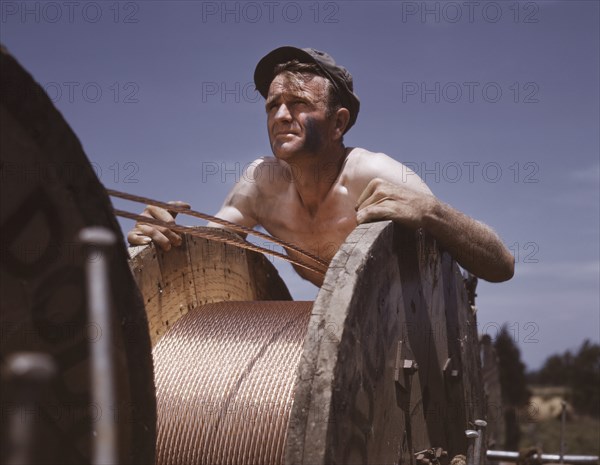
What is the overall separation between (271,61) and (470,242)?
1.52m

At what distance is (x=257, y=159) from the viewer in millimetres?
4410

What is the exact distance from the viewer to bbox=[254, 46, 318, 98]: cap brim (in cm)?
403

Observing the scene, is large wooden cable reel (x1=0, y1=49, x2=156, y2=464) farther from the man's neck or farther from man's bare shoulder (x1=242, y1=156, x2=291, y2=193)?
man's bare shoulder (x1=242, y1=156, x2=291, y2=193)

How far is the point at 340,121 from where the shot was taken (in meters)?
4.13

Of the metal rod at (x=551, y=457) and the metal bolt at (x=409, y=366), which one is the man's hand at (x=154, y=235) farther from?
the metal rod at (x=551, y=457)

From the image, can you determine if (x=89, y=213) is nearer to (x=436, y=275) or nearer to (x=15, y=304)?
(x=15, y=304)

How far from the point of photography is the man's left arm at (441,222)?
2922mm

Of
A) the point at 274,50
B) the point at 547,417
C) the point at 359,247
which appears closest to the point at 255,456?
the point at 359,247

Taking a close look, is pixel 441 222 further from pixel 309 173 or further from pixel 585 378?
pixel 585 378

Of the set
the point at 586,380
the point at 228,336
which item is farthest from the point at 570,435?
the point at 228,336

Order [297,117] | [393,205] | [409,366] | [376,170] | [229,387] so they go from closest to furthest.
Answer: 1. [409,366]
2. [393,205]
3. [229,387]
4. [376,170]
5. [297,117]

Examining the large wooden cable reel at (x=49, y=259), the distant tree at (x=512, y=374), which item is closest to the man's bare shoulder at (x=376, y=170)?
the large wooden cable reel at (x=49, y=259)

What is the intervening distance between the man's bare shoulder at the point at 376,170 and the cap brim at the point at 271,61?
0.55m

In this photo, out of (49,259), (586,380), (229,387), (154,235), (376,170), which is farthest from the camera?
(586,380)
